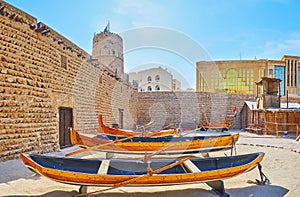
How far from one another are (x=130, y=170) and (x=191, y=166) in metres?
1.13

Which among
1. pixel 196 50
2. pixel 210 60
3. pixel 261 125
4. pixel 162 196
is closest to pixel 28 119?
Answer: pixel 162 196

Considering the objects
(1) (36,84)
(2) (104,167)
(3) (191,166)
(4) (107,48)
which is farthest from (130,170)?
(4) (107,48)

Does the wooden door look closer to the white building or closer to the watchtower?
the watchtower

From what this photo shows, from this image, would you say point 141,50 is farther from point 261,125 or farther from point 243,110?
point 243,110

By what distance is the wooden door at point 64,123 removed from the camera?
317 inches

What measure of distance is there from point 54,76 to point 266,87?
1355 centimetres

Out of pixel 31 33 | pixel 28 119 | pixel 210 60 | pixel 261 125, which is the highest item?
pixel 210 60

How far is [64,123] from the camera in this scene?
8297 mm

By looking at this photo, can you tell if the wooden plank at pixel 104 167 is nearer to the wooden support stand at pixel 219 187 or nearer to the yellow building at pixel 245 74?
the wooden support stand at pixel 219 187

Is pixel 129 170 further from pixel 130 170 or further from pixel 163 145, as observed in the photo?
pixel 163 145

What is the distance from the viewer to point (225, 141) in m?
6.71

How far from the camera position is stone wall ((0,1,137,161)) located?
5695 millimetres

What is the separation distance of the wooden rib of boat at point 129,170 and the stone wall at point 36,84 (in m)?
2.59

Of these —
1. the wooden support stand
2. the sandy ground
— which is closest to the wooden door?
the sandy ground
